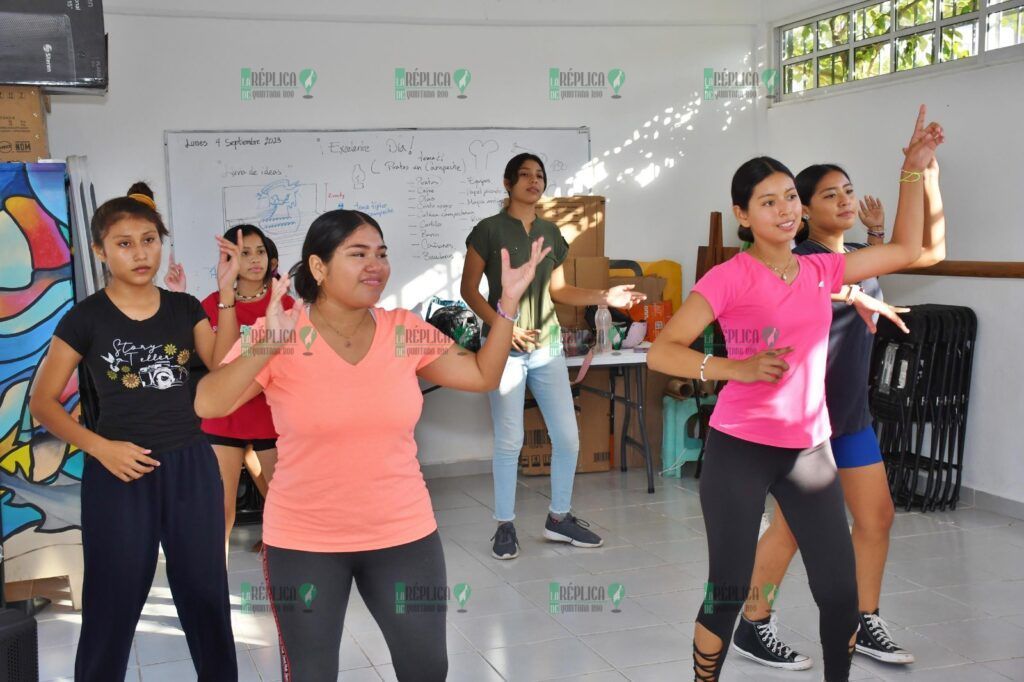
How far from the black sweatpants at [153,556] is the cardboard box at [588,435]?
392cm

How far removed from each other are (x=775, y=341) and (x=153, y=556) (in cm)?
178

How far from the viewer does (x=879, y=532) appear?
3410 millimetres

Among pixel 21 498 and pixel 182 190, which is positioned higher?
pixel 182 190

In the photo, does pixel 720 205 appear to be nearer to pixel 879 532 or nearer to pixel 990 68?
pixel 990 68

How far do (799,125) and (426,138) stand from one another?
2.50m

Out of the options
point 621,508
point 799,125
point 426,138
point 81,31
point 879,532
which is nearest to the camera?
point 879,532

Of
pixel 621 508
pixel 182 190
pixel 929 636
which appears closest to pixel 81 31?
pixel 182 190

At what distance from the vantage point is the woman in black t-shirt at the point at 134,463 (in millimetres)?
2773

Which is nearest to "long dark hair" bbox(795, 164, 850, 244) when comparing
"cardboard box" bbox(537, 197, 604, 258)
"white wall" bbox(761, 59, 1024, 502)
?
"white wall" bbox(761, 59, 1024, 502)

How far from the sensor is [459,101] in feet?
21.7
